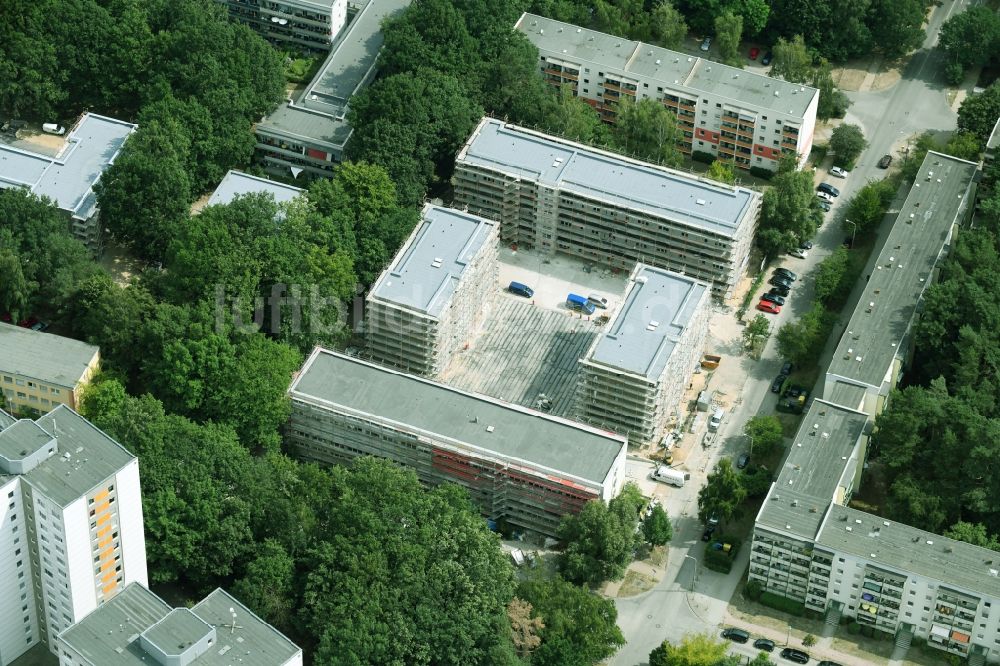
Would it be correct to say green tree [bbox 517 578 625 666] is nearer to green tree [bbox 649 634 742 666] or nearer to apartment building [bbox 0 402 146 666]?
green tree [bbox 649 634 742 666]

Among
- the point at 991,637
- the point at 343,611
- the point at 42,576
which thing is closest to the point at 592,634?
the point at 343,611

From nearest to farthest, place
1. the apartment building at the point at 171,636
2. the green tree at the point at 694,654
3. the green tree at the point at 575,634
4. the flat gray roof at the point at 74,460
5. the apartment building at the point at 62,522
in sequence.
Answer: the apartment building at the point at 171,636
the flat gray roof at the point at 74,460
the apartment building at the point at 62,522
the green tree at the point at 694,654
the green tree at the point at 575,634

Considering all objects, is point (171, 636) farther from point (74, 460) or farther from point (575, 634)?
point (575, 634)

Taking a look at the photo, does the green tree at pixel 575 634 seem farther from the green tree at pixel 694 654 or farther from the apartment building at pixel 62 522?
the apartment building at pixel 62 522

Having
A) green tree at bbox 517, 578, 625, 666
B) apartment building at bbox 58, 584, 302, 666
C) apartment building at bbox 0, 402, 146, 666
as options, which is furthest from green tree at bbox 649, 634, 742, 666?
apartment building at bbox 0, 402, 146, 666

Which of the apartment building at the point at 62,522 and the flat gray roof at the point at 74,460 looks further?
the apartment building at the point at 62,522

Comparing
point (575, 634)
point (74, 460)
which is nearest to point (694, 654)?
point (575, 634)

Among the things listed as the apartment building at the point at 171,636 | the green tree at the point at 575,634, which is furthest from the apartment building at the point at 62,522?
the green tree at the point at 575,634
